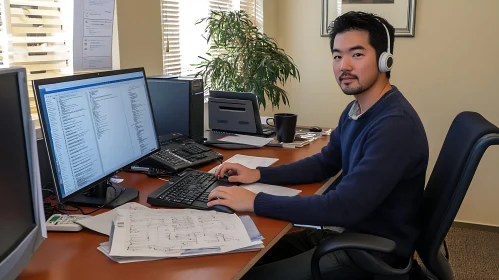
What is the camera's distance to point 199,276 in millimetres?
1071

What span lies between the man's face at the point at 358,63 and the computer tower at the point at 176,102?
33.2 inches

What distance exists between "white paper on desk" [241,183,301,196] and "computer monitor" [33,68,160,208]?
1.31ft

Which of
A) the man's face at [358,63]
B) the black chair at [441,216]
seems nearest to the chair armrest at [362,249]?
the black chair at [441,216]

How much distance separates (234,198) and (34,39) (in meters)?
1.15

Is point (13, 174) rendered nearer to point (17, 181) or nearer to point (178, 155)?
point (17, 181)

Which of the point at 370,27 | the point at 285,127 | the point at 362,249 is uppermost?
the point at 370,27

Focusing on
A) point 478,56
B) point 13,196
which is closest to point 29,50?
point 13,196

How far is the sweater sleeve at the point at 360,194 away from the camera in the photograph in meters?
1.40

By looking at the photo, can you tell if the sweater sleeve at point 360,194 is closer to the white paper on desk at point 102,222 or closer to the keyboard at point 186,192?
the keyboard at point 186,192

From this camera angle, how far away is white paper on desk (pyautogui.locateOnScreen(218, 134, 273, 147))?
2331 mm

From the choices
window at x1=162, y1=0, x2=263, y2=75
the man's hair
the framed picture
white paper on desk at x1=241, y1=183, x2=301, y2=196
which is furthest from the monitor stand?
the framed picture

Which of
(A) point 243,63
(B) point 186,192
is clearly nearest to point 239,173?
(B) point 186,192

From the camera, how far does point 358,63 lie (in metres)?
1.61

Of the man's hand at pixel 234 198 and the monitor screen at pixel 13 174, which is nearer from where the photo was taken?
the monitor screen at pixel 13 174
